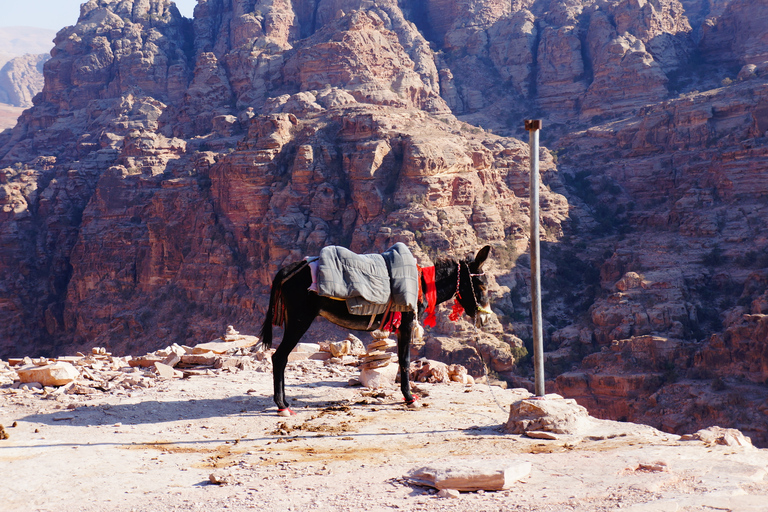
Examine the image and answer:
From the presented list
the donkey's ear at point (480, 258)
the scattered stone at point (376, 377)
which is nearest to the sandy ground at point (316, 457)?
the scattered stone at point (376, 377)

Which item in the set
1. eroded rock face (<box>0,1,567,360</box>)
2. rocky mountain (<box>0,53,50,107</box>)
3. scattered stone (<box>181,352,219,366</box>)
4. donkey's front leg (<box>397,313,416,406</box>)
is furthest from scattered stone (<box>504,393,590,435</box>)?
rocky mountain (<box>0,53,50,107</box>)

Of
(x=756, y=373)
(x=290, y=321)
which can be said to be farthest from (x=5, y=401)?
(x=756, y=373)

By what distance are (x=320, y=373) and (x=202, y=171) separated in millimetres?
41903

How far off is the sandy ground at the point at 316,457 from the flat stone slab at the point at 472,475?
0.32ft

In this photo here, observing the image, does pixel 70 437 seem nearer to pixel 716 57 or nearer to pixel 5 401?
pixel 5 401

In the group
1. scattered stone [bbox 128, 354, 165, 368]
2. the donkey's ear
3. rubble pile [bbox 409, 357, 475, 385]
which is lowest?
rubble pile [bbox 409, 357, 475, 385]

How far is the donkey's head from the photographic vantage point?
10.3m

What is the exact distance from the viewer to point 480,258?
10.1 meters

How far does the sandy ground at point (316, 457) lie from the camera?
5.73m

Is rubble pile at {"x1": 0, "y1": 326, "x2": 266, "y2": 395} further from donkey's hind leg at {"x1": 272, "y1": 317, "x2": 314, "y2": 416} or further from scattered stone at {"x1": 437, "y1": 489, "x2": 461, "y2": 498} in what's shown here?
scattered stone at {"x1": 437, "y1": 489, "x2": 461, "y2": 498}

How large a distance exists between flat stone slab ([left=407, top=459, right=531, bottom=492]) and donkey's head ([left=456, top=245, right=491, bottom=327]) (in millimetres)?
4279

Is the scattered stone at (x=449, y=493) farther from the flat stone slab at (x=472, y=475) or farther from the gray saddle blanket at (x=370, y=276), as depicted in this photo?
the gray saddle blanket at (x=370, y=276)

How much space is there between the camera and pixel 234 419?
9055mm

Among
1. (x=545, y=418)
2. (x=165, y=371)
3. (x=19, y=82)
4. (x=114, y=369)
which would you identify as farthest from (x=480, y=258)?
(x=19, y=82)
